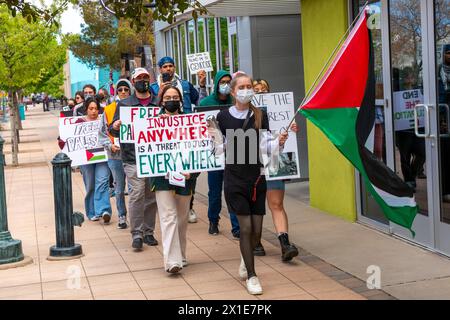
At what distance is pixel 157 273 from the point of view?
7.26 meters

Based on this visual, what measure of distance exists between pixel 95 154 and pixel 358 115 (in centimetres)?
525

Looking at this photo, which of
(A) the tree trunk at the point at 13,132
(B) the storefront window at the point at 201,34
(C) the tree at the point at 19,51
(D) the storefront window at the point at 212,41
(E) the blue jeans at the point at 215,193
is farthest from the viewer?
(C) the tree at the point at 19,51

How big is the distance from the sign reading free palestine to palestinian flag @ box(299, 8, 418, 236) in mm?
1304

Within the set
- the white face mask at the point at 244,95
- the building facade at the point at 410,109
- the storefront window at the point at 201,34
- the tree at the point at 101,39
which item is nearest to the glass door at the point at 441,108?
the building facade at the point at 410,109

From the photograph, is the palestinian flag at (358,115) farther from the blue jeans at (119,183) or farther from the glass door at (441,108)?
the blue jeans at (119,183)

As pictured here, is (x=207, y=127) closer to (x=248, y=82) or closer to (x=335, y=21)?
(x=248, y=82)

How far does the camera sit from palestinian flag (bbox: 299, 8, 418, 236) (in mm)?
5926

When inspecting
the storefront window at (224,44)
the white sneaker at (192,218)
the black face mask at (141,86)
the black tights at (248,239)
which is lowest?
the white sneaker at (192,218)

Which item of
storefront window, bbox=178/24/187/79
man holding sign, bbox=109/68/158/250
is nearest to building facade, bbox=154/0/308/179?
man holding sign, bbox=109/68/158/250

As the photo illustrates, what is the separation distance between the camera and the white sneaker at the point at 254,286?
20.7ft

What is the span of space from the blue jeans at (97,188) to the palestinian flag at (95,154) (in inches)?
4.4

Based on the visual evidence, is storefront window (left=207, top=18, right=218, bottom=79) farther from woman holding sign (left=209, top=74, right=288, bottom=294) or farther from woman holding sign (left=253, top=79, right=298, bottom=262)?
woman holding sign (left=209, top=74, right=288, bottom=294)

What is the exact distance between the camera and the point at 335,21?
30.2 ft
